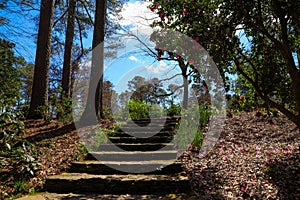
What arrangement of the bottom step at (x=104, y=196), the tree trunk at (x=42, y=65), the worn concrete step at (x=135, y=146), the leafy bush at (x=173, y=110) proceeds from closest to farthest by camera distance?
the bottom step at (x=104, y=196) < the worn concrete step at (x=135, y=146) < the tree trunk at (x=42, y=65) < the leafy bush at (x=173, y=110)

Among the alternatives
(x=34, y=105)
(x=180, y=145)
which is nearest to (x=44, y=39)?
(x=34, y=105)

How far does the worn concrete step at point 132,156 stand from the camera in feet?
14.4

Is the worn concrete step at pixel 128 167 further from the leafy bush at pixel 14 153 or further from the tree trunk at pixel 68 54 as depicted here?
the tree trunk at pixel 68 54

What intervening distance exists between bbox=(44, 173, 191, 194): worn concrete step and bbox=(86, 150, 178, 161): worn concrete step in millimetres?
799

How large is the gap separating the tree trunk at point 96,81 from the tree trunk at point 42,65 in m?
1.41

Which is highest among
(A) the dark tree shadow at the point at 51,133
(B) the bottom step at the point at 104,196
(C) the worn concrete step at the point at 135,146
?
(A) the dark tree shadow at the point at 51,133

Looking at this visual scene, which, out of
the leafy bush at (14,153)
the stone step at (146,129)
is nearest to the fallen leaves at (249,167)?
the stone step at (146,129)

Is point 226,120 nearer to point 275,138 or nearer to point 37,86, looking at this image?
point 275,138

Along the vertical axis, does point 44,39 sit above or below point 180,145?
above

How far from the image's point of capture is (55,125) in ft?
21.6

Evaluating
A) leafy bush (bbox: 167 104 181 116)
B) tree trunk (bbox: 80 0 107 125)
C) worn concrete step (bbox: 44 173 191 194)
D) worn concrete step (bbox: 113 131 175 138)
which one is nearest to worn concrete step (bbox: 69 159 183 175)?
worn concrete step (bbox: 44 173 191 194)

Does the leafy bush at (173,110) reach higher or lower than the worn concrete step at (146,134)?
higher

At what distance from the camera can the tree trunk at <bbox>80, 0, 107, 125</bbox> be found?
671 cm

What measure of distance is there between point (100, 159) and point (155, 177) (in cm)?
125
